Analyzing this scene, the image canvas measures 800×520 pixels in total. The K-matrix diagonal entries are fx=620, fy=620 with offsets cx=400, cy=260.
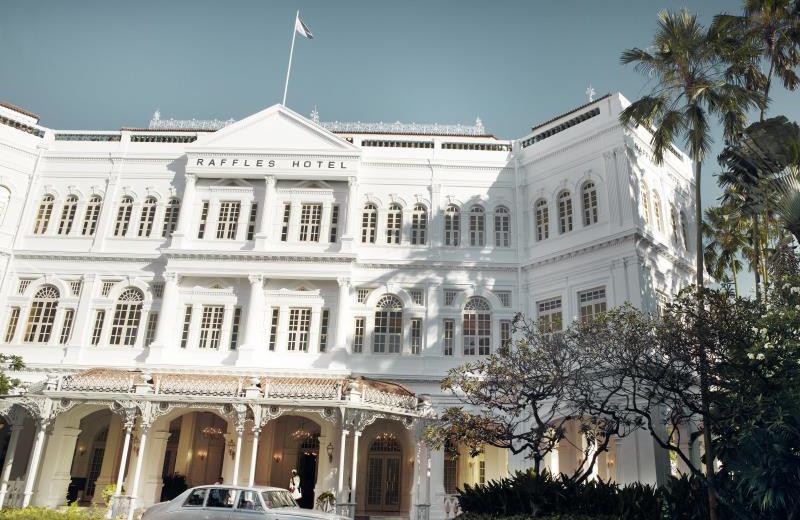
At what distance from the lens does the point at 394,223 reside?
91.7ft

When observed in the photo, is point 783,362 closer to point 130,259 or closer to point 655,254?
point 655,254

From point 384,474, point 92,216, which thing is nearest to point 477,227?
point 384,474

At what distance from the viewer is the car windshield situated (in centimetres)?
1336

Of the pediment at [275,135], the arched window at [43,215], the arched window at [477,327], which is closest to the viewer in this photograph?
the arched window at [477,327]

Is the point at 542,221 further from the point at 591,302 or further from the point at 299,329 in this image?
the point at 299,329

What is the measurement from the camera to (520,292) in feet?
86.2

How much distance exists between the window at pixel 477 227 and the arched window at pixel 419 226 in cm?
202

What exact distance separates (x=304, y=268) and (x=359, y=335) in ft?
12.1

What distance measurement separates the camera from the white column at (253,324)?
82.4 ft

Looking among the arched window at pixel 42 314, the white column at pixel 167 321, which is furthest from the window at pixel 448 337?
the arched window at pixel 42 314

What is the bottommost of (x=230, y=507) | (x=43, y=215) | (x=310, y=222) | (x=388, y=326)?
(x=230, y=507)

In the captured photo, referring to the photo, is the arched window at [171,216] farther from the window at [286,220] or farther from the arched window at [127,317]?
the window at [286,220]

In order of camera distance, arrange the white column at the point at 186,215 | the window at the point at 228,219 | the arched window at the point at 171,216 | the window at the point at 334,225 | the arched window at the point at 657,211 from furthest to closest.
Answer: the arched window at the point at 171,216
the window at the point at 228,219
the window at the point at 334,225
the white column at the point at 186,215
the arched window at the point at 657,211

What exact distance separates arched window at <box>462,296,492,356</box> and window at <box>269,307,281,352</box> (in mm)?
7890
